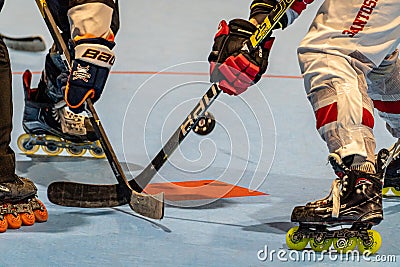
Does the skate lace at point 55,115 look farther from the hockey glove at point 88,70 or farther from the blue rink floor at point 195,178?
the hockey glove at point 88,70

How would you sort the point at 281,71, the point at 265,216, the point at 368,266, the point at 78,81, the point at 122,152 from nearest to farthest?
the point at 368,266 < the point at 78,81 < the point at 265,216 < the point at 122,152 < the point at 281,71

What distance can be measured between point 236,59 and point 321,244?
0.62 m

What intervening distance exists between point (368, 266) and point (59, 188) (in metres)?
1.07

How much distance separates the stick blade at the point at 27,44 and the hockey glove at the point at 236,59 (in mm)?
2696

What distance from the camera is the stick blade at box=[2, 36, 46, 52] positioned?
216 inches

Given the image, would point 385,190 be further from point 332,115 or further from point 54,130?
point 54,130

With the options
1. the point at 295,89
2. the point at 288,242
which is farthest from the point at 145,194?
the point at 295,89

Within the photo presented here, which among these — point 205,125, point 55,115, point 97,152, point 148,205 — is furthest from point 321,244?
point 55,115

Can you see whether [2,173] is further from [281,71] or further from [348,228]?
[281,71]

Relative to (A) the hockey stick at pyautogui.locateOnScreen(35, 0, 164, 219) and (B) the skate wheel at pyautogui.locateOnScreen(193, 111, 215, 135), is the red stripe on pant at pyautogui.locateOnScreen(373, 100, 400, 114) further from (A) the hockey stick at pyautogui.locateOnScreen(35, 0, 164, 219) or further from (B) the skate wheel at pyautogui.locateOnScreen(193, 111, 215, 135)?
(A) the hockey stick at pyautogui.locateOnScreen(35, 0, 164, 219)

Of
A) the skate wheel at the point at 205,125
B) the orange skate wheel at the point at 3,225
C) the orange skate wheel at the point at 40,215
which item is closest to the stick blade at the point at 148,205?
the orange skate wheel at the point at 40,215

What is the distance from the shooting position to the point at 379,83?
9.94 feet

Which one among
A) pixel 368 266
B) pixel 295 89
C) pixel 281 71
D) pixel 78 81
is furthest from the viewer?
pixel 281 71

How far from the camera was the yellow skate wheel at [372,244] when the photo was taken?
260 cm
